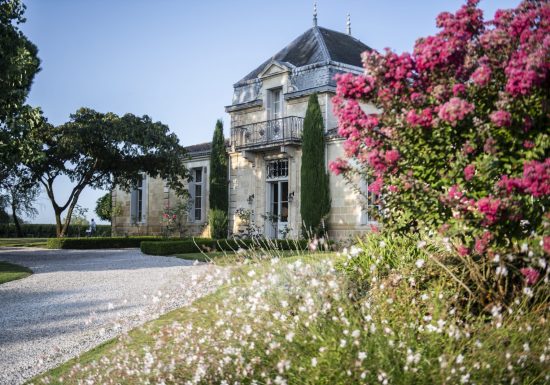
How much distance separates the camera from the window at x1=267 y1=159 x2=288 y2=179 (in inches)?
774

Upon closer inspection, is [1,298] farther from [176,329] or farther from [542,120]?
[542,120]

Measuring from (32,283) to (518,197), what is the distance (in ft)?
29.3

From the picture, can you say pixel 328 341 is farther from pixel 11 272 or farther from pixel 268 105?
pixel 268 105

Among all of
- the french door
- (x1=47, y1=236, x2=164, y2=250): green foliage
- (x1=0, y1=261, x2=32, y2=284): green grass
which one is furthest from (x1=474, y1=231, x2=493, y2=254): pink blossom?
(x1=47, y1=236, x2=164, y2=250): green foliage

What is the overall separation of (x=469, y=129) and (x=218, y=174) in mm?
17080

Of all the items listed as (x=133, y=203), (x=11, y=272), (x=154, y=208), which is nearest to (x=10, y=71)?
(x=11, y=272)

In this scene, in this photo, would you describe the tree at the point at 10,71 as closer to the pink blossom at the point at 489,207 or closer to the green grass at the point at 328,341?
the green grass at the point at 328,341

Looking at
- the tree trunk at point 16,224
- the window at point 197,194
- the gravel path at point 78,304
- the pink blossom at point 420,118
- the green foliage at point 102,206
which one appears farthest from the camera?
the green foliage at point 102,206

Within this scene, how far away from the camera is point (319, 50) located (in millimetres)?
19625

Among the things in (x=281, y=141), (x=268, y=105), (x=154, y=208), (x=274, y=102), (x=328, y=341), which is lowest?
(x=328, y=341)

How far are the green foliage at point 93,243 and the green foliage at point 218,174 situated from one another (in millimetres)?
2557

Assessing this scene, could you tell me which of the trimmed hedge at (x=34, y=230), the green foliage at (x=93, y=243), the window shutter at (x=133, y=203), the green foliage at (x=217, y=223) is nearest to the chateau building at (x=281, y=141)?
the green foliage at (x=217, y=223)

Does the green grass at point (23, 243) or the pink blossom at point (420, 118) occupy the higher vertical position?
the pink blossom at point (420, 118)

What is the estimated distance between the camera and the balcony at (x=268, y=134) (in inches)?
746
